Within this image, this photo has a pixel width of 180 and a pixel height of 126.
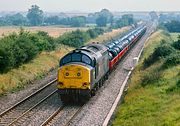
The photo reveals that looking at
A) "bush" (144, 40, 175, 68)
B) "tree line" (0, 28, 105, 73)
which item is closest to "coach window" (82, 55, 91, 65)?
"tree line" (0, 28, 105, 73)

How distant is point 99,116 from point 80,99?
12.2 ft

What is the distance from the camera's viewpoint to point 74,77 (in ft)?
83.0

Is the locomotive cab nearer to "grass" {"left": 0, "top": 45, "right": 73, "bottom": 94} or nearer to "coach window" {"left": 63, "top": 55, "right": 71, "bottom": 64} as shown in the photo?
"coach window" {"left": 63, "top": 55, "right": 71, "bottom": 64}

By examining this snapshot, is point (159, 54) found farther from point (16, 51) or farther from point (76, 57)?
point (76, 57)

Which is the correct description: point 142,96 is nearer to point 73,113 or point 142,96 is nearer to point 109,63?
point 73,113

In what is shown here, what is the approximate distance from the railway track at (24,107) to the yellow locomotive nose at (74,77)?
2511mm

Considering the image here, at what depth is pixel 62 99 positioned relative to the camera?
85.8 feet

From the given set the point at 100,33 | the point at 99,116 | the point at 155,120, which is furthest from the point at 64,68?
the point at 100,33

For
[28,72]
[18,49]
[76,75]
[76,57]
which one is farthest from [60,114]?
[18,49]

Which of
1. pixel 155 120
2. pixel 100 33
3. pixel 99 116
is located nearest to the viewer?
pixel 155 120

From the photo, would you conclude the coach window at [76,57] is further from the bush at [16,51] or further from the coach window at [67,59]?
the bush at [16,51]

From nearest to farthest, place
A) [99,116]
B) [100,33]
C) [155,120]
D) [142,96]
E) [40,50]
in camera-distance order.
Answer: [155,120], [99,116], [142,96], [40,50], [100,33]

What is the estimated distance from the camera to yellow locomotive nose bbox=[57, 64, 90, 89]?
Answer: 991 inches

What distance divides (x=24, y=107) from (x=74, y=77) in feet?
13.3
